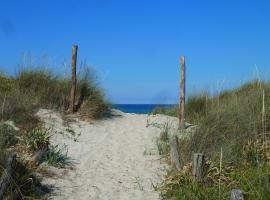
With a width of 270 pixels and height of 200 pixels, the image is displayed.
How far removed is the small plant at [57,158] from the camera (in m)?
10.2

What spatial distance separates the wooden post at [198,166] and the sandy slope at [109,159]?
2.64ft

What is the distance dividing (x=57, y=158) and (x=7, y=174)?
2.67m

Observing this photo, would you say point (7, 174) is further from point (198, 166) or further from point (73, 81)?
point (73, 81)

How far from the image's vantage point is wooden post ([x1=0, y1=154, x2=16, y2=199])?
7671mm

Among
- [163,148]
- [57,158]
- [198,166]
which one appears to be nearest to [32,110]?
[57,158]

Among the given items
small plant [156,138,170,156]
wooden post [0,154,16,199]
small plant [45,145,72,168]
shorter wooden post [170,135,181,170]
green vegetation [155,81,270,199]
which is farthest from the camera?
small plant [156,138,170,156]

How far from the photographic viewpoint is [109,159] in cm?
1137

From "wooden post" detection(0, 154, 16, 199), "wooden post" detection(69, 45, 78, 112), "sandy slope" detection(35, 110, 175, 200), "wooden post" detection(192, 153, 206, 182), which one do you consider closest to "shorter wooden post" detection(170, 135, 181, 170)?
"sandy slope" detection(35, 110, 175, 200)

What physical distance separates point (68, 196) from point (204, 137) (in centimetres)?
334

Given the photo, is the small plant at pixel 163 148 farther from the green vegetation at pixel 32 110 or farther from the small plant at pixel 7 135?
the small plant at pixel 7 135

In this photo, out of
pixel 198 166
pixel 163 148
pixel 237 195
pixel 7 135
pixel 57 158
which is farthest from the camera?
pixel 163 148

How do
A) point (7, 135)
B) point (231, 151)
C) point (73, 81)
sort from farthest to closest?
1. point (73, 81)
2. point (7, 135)
3. point (231, 151)

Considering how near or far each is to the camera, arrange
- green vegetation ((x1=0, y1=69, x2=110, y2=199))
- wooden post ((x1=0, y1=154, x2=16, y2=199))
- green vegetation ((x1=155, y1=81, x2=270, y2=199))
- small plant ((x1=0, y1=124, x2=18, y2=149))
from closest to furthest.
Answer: wooden post ((x1=0, y1=154, x2=16, y2=199)) < green vegetation ((x1=155, y1=81, x2=270, y2=199)) < green vegetation ((x1=0, y1=69, x2=110, y2=199)) < small plant ((x1=0, y1=124, x2=18, y2=149))

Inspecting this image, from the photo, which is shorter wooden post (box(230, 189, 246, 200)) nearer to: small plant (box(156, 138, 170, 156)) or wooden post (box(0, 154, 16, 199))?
wooden post (box(0, 154, 16, 199))
